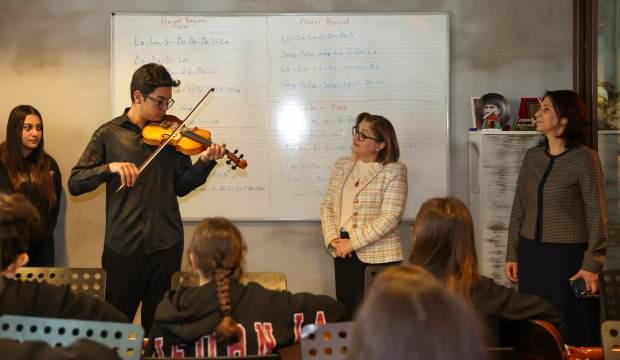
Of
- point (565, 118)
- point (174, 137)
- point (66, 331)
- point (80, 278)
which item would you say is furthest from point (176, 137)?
point (565, 118)

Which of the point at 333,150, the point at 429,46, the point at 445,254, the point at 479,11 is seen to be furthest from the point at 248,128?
the point at 445,254

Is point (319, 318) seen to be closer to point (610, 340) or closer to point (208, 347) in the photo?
point (208, 347)

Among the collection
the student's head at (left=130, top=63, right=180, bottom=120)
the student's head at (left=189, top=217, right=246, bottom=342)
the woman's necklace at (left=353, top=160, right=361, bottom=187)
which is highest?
the student's head at (left=130, top=63, right=180, bottom=120)

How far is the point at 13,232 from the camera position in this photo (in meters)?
2.20

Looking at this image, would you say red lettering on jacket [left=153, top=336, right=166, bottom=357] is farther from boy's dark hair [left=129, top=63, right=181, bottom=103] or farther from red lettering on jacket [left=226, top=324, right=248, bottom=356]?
boy's dark hair [left=129, top=63, right=181, bottom=103]

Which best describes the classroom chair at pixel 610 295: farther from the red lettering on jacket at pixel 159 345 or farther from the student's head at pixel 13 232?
the student's head at pixel 13 232

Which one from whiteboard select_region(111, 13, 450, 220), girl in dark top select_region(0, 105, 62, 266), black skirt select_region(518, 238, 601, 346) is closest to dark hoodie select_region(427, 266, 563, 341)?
black skirt select_region(518, 238, 601, 346)

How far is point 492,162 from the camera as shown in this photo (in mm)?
4430

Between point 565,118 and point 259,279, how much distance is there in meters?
1.78

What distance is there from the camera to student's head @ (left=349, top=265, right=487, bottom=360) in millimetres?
1131

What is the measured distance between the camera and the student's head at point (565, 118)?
370 cm

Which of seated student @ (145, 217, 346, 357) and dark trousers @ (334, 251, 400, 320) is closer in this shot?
seated student @ (145, 217, 346, 357)

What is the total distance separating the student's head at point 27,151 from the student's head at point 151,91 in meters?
0.99

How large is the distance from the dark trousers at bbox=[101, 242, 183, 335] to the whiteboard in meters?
1.39
